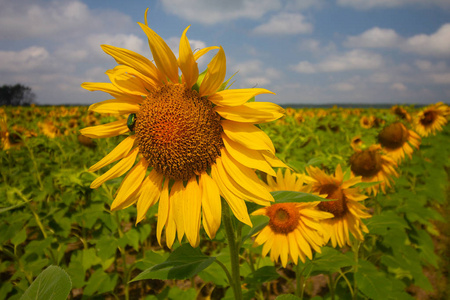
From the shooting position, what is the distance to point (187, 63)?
3.03 ft

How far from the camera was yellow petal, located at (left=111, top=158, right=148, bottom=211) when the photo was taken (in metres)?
1.08

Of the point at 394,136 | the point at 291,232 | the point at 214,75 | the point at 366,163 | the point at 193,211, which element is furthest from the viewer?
the point at 394,136

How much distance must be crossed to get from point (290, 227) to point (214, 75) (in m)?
1.19

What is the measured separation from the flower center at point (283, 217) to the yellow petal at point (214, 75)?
100 cm

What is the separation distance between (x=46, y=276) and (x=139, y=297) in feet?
9.74

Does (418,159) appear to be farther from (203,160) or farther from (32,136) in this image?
(32,136)

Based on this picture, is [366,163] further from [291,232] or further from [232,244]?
[232,244]

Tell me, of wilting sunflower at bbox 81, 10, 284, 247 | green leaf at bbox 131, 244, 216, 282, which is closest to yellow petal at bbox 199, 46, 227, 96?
wilting sunflower at bbox 81, 10, 284, 247

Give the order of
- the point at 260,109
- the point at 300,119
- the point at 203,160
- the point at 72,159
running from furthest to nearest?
the point at 300,119, the point at 72,159, the point at 203,160, the point at 260,109

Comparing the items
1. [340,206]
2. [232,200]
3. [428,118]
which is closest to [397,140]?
[428,118]

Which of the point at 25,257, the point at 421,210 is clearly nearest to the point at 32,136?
the point at 25,257

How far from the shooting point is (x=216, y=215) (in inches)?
37.1

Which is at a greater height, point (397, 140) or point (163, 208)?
point (397, 140)

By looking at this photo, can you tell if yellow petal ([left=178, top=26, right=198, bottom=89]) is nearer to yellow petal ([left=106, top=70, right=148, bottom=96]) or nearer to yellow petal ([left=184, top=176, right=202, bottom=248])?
yellow petal ([left=106, top=70, right=148, bottom=96])
